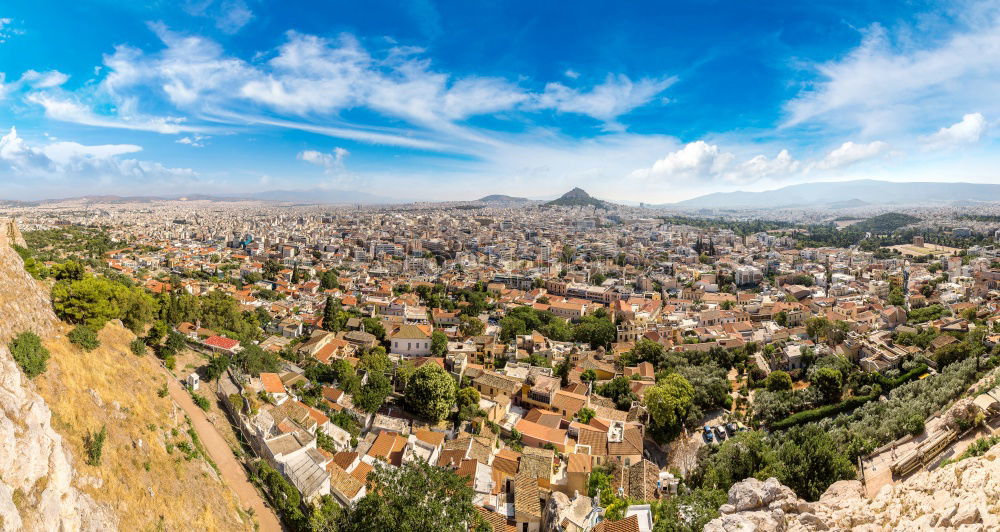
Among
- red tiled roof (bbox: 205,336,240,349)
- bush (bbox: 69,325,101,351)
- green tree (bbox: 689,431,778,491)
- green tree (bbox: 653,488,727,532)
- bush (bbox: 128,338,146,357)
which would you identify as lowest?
green tree (bbox: 689,431,778,491)

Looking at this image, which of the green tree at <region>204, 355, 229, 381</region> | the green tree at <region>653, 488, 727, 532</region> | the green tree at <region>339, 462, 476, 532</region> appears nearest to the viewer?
the green tree at <region>339, 462, 476, 532</region>

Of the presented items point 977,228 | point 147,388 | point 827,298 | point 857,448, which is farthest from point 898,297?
point 977,228

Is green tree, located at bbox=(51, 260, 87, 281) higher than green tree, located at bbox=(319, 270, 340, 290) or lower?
higher

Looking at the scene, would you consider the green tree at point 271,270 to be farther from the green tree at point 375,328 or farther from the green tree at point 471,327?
the green tree at point 471,327

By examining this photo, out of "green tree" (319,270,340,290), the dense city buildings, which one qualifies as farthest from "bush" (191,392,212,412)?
"green tree" (319,270,340,290)

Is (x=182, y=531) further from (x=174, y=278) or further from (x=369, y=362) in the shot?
(x=174, y=278)

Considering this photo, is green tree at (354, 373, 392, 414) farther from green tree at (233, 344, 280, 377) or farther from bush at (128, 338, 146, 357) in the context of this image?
bush at (128, 338, 146, 357)
